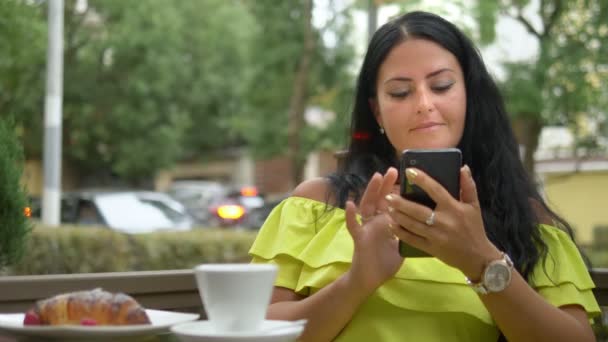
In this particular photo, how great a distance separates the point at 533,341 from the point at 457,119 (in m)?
0.49

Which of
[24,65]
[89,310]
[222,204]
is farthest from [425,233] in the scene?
[222,204]

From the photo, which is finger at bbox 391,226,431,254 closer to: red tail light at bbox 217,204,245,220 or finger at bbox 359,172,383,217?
finger at bbox 359,172,383,217

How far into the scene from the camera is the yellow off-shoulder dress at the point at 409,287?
212 centimetres

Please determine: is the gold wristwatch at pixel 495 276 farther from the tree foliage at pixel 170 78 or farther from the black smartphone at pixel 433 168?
the tree foliage at pixel 170 78

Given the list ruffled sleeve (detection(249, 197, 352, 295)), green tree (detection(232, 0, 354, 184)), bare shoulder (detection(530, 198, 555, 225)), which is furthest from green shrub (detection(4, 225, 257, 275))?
green tree (detection(232, 0, 354, 184))

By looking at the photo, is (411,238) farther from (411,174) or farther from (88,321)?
(88,321)

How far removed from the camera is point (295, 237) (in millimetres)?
2215

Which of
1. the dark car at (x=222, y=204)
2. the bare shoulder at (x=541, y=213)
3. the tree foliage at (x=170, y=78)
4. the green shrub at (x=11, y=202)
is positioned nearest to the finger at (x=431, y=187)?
the bare shoulder at (x=541, y=213)

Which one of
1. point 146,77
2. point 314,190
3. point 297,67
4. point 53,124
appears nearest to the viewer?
point 314,190

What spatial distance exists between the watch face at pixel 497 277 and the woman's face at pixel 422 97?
0.40 meters

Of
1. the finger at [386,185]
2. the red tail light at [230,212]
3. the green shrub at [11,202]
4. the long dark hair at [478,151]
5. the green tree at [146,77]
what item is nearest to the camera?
the finger at [386,185]

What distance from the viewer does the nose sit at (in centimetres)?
209

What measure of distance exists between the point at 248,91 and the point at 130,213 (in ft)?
39.9

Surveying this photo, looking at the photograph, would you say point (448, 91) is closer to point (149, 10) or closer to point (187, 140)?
point (149, 10)
